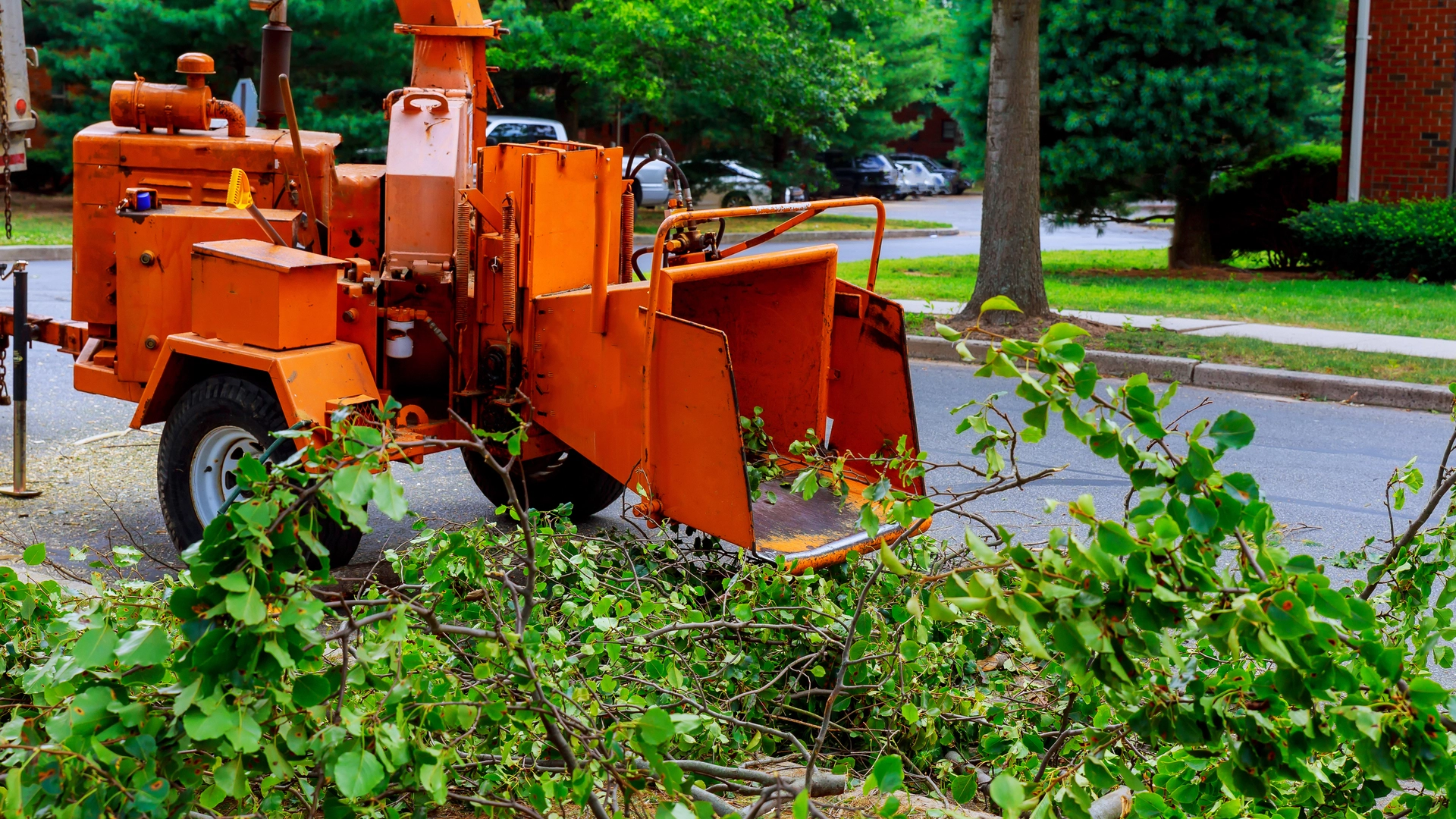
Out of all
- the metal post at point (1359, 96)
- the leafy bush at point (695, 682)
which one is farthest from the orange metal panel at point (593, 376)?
the metal post at point (1359, 96)

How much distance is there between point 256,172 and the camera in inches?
237

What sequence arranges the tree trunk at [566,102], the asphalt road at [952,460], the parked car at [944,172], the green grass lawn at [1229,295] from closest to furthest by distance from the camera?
the asphalt road at [952,460]
the green grass lawn at [1229,295]
the tree trunk at [566,102]
the parked car at [944,172]

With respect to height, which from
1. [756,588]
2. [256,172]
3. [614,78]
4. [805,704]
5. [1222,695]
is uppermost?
[614,78]

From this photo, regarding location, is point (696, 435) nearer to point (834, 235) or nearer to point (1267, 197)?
point (1267, 197)

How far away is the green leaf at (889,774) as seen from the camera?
7.57 ft

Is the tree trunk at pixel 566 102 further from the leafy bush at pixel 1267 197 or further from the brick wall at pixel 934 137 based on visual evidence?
the brick wall at pixel 934 137

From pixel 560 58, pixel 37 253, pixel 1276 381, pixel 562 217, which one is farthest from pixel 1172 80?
pixel 37 253

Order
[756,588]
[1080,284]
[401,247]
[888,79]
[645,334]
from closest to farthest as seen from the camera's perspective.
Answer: [756,588] < [645,334] < [401,247] < [1080,284] < [888,79]

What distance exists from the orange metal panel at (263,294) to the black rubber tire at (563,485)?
4.22 feet

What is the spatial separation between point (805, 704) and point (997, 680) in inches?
21.9

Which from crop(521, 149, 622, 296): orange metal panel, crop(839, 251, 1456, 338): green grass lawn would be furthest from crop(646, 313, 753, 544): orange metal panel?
crop(839, 251, 1456, 338): green grass lawn

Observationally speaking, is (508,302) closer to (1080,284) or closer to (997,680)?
(997,680)

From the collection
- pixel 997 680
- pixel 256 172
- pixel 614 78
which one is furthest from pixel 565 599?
pixel 614 78

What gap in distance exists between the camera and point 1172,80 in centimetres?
1644
